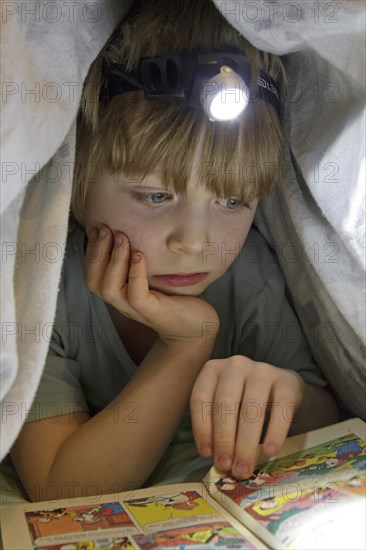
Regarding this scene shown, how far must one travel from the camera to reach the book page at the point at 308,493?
69 centimetres

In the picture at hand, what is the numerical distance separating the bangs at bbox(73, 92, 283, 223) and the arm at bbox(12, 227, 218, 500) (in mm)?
108

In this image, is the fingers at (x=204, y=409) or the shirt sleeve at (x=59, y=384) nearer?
the fingers at (x=204, y=409)

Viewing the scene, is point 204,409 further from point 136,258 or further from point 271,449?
point 136,258

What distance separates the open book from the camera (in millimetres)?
682

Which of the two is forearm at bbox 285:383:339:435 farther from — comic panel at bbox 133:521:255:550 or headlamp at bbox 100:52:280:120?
headlamp at bbox 100:52:280:120

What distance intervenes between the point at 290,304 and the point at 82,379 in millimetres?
337

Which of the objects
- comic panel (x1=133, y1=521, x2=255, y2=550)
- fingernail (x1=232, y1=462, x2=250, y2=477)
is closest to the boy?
fingernail (x1=232, y1=462, x2=250, y2=477)

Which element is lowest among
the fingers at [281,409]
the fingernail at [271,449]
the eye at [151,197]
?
the fingernail at [271,449]

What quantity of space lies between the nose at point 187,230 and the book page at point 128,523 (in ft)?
0.92

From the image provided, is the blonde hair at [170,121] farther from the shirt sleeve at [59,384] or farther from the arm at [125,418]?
the shirt sleeve at [59,384]

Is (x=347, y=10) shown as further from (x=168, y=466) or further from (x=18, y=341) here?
(x=168, y=466)

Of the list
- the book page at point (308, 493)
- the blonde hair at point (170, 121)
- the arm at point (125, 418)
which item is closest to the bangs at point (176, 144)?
the blonde hair at point (170, 121)

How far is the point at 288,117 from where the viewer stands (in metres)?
0.94

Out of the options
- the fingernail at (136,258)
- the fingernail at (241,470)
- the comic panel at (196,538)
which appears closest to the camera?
the comic panel at (196,538)
